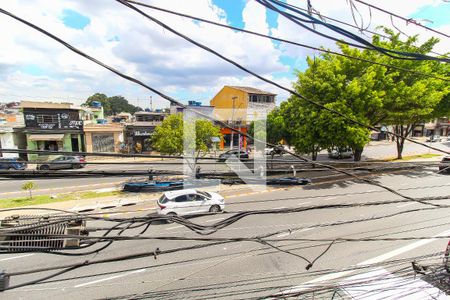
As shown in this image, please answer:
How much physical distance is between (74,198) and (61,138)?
14.4 metres

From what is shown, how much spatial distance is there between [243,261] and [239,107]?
1186 inches

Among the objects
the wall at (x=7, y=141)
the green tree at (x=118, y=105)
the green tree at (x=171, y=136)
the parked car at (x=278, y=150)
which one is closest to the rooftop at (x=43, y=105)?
the wall at (x=7, y=141)

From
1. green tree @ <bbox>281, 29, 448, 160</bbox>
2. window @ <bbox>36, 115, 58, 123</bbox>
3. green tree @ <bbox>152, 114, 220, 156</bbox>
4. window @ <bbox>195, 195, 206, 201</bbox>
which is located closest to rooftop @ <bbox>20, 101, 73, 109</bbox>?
window @ <bbox>36, 115, 58, 123</bbox>

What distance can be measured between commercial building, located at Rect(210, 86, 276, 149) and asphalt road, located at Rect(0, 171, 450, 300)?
22793 mm

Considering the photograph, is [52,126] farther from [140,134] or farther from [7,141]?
[140,134]

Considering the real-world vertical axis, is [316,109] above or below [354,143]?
above

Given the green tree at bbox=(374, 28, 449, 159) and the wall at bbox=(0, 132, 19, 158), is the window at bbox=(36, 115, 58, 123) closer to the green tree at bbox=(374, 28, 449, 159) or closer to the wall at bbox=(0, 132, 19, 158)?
the wall at bbox=(0, 132, 19, 158)

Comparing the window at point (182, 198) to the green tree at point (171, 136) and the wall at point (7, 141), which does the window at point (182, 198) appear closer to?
the green tree at point (171, 136)

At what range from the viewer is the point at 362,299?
4.54 meters

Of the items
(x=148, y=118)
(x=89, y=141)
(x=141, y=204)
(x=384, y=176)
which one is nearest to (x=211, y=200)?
(x=141, y=204)

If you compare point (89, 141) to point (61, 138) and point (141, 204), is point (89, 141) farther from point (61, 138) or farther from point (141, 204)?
point (141, 204)

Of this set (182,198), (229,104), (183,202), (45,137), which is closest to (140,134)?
(45,137)

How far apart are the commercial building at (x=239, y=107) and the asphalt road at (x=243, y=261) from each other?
2279 cm

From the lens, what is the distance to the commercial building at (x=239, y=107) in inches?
1304
